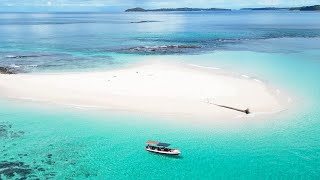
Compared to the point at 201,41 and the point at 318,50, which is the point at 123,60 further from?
the point at 318,50

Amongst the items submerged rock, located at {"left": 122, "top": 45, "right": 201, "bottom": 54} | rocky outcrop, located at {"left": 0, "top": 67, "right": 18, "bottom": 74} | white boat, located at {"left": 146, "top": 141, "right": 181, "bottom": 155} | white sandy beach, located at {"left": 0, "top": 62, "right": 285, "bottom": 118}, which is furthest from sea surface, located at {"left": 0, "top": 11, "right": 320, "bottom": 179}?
submerged rock, located at {"left": 122, "top": 45, "right": 201, "bottom": 54}

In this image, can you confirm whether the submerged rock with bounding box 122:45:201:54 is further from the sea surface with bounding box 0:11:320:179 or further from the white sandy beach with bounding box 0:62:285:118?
the sea surface with bounding box 0:11:320:179

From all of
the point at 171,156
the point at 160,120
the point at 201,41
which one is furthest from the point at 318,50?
the point at 171,156

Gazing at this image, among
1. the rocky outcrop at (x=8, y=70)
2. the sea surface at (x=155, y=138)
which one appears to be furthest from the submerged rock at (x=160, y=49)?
the sea surface at (x=155, y=138)

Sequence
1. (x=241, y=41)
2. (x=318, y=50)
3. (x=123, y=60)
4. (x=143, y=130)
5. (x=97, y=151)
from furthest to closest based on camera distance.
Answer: (x=241, y=41), (x=318, y=50), (x=123, y=60), (x=143, y=130), (x=97, y=151)

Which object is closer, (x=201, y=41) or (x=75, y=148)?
(x=75, y=148)

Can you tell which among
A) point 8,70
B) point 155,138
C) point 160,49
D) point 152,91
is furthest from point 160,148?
point 160,49

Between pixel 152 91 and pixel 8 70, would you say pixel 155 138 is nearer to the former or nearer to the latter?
pixel 152 91
